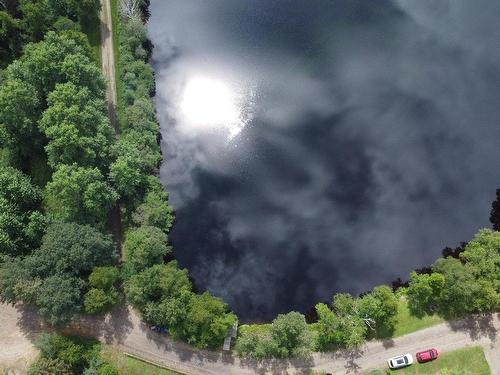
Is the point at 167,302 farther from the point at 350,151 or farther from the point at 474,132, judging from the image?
the point at 474,132

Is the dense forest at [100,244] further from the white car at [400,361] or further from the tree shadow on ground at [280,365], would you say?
the white car at [400,361]

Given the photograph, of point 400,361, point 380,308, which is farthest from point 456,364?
point 380,308

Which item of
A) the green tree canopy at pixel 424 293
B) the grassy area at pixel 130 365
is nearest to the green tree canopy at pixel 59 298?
the grassy area at pixel 130 365

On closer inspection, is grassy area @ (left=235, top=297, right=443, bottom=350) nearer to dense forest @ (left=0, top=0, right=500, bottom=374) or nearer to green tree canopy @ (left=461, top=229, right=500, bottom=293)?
dense forest @ (left=0, top=0, right=500, bottom=374)

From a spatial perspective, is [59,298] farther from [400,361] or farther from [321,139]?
[321,139]

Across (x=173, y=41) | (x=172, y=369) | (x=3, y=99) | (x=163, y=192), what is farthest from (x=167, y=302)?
(x=173, y=41)
